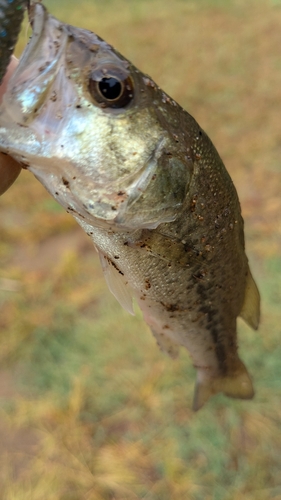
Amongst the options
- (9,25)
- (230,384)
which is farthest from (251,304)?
(9,25)

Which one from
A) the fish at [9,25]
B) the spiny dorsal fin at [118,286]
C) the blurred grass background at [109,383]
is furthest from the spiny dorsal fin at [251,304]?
the blurred grass background at [109,383]

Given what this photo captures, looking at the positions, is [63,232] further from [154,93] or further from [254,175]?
[154,93]

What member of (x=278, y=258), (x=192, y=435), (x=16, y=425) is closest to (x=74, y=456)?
(x=16, y=425)

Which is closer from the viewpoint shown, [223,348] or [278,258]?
[223,348]

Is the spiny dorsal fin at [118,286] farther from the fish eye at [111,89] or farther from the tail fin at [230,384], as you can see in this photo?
the tail fin at [230,384]

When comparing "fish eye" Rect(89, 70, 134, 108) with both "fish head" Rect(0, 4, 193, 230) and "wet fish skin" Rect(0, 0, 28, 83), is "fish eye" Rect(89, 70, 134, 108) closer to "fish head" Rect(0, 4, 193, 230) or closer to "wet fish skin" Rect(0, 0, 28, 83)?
"fish head" Rect(0, 4, 193, 230)

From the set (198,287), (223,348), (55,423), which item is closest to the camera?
(198,287)

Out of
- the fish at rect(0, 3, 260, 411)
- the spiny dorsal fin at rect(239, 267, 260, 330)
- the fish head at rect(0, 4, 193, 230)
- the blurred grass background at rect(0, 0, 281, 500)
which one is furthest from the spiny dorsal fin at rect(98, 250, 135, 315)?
the blurred grass background at rect(0, 0, 281, 500)
